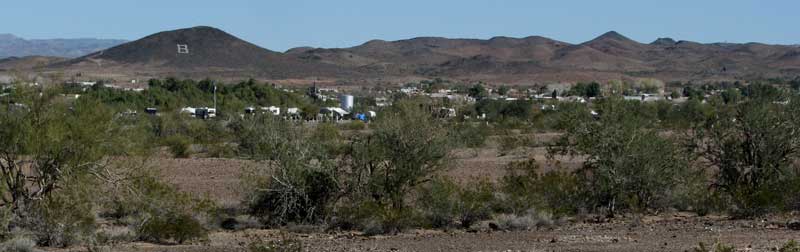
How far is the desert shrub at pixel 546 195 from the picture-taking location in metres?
26.6

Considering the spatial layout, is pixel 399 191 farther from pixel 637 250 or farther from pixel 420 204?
pixel 637 250

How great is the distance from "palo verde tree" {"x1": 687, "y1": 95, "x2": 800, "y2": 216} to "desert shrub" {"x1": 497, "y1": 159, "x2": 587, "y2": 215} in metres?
3.51

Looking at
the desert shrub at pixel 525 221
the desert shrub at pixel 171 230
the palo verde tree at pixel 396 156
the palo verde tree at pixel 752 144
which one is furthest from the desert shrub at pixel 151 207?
the palo verde tree at pixel 752 144

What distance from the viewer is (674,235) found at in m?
22.8

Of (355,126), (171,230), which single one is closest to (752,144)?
(171,230)

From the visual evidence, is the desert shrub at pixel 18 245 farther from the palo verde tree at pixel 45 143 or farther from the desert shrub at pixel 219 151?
the desert shrub at pixel 219 151

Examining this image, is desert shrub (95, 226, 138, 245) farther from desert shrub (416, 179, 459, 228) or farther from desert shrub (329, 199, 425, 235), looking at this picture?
desert shrub (416, 179, 459, 228)

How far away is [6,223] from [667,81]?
167 m

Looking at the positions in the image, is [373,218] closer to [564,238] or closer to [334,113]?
[564,238]

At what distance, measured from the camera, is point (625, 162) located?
2727 centimetres

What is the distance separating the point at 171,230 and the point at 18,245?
11.5 ft

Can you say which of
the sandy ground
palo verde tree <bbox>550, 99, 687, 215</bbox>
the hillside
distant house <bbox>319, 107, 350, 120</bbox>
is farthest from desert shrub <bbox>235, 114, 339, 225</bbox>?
the hillside

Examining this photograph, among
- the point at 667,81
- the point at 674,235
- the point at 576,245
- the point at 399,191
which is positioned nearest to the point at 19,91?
the point at 399,191

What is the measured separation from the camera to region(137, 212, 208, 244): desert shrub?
23312 mm
